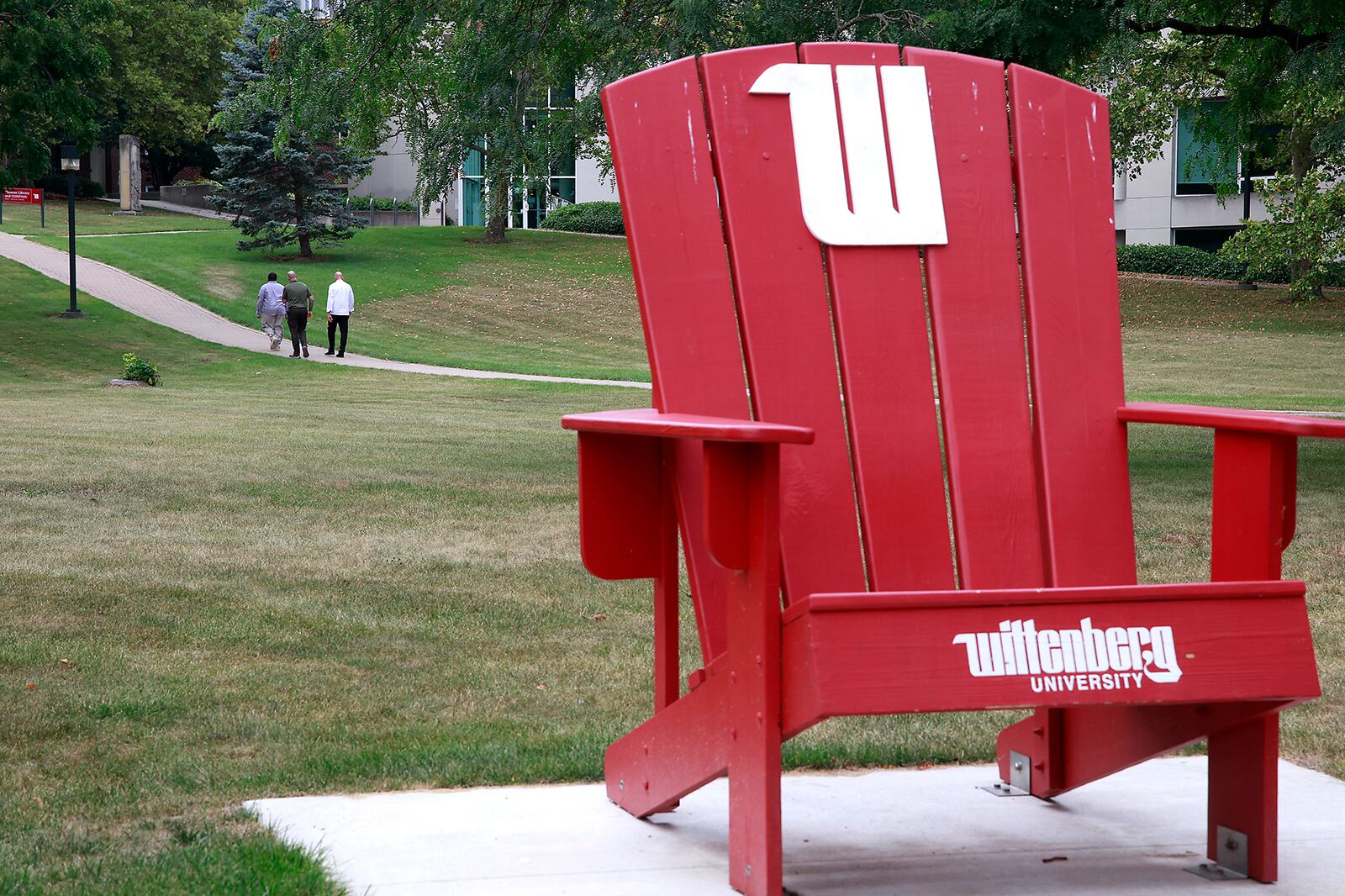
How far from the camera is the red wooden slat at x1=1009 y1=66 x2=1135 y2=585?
317cm

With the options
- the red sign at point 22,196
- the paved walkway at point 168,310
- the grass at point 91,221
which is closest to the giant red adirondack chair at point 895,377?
the paved walkway at point 168,310

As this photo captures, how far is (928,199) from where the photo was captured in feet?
10.5

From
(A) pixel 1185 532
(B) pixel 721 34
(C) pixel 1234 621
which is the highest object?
(B) pixel 721 34

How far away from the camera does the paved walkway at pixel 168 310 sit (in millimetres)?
23797

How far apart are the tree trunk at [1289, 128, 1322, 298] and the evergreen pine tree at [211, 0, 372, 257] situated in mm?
22040

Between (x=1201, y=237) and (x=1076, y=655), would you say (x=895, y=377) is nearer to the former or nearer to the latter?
(x=1076, y=655)

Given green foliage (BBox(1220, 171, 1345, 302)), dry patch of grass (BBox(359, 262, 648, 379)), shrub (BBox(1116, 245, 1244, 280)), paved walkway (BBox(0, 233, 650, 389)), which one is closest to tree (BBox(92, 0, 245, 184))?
paved walkway (BBox(0, 233, 650, 389))

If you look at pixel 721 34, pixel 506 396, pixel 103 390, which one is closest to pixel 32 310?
pixel 103 390

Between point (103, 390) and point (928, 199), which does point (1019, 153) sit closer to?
point (928, 199)

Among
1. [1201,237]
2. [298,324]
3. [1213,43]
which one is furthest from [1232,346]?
[298,324]

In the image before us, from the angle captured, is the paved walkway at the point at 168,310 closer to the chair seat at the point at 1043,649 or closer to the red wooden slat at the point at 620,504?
the red wooden slat at the point at 620,504

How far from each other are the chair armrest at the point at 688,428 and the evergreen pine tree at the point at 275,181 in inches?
1356

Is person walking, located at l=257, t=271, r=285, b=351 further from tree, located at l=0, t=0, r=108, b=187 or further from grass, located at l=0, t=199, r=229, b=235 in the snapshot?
grass, located at l=0, t=199, r=229, b=235

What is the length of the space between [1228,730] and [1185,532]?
5.13 m
